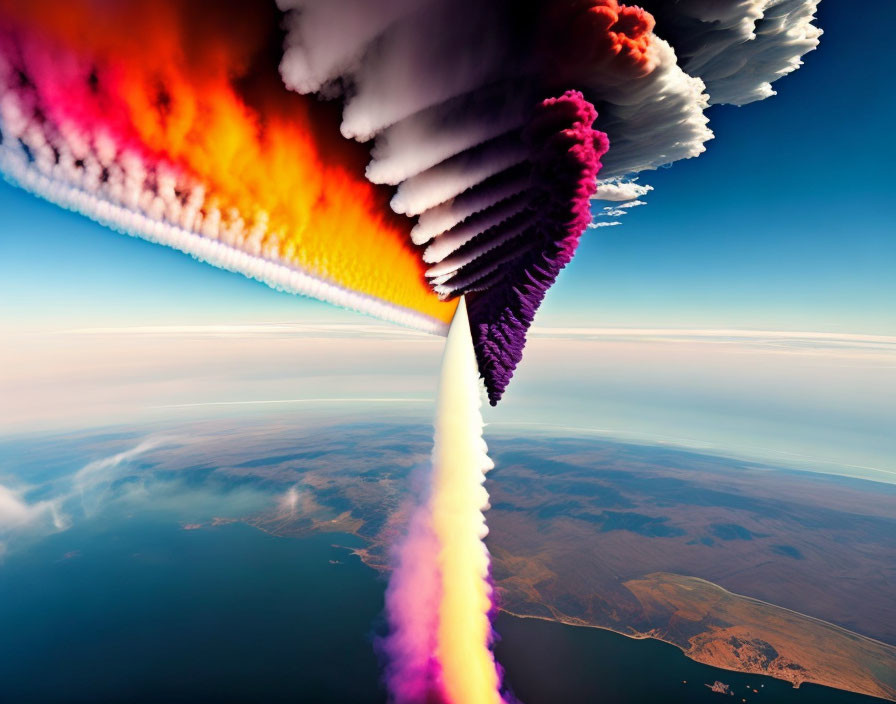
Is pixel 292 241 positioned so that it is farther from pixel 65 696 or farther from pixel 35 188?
pixel 65 696

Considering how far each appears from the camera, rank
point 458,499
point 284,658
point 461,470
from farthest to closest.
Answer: point 284,658 → point 458,499 → point 461,470

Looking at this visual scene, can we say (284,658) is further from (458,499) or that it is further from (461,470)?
(461,470)

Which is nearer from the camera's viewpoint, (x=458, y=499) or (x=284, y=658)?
(x=458, y=499)

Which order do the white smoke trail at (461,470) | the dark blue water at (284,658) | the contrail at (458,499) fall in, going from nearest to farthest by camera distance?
the white smoke trail at (461,470) → the contrail at (458,499) → the dark blue water at (284,658)

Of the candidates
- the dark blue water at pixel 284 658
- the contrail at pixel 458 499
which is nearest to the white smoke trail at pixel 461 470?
the contrail at pixel 458 499

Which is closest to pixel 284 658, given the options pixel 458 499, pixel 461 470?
pixel 458 499

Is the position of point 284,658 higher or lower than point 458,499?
lower

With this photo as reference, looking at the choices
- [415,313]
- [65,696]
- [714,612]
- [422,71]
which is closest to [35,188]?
[422,71]

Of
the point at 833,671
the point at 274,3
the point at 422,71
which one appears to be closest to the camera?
the point at 274,3

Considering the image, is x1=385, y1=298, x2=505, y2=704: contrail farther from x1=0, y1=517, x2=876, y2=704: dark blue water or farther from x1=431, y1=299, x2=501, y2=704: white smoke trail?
x1=0, y1=517, x2=876, y2=704: dark blue water

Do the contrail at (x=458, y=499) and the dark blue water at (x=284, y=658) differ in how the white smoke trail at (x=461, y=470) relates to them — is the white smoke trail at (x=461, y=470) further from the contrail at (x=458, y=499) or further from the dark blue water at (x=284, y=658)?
the dark blue water at (x=284, y=658)

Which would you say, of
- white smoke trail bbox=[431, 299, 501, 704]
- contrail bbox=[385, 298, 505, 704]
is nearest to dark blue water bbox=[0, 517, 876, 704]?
contrail bbox=[385, 298, 505, 704]
